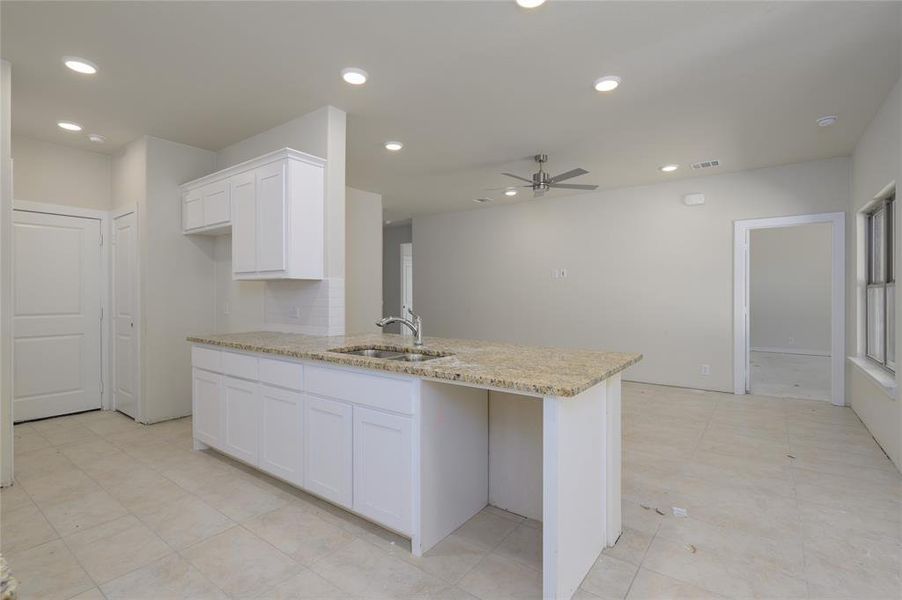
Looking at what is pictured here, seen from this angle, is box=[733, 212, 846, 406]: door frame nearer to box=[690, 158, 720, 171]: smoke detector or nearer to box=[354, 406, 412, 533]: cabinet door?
box=[690, 158, 720, 171]: smoke detector

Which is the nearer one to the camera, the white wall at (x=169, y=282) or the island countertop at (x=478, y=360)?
the island countertop at (x=478, y=360)

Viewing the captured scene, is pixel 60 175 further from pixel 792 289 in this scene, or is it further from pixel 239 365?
pixel 792 289

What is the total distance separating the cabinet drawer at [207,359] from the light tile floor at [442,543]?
2.27 feet

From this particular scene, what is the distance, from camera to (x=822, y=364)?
24.0ft

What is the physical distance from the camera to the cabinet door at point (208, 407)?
124 inches

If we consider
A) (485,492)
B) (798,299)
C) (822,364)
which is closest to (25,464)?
(485,492)

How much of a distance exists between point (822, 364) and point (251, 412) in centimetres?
868

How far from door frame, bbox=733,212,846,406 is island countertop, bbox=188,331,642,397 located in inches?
141

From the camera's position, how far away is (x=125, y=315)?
4.38 m

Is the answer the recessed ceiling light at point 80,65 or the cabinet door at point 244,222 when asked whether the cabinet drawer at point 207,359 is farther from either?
the recessed ceiling light at point 80,65

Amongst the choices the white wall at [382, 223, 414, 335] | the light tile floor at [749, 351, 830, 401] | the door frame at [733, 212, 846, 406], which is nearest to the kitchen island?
the door frame at [733, 212, 846, 406]

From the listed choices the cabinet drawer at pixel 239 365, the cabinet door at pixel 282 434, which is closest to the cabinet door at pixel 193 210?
the cabinet drawer at pixel 239 365

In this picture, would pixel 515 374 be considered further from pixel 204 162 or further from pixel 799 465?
pixel 204 162

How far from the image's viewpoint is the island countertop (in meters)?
1.74
